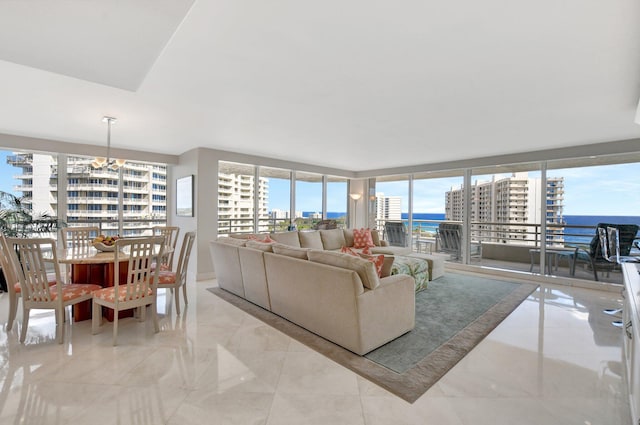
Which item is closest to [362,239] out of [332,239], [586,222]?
[332,239]

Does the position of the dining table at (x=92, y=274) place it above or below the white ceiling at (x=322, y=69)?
below

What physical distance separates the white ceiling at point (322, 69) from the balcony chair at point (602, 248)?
1448 mm

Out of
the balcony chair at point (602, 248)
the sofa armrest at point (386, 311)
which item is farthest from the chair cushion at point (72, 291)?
the balcony chair at point (602, 248)

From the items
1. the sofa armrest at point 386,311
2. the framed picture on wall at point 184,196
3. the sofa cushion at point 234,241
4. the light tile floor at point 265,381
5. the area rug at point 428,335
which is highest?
the framed picture on wall at point 184,196

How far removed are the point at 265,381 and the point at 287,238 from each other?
3644mm

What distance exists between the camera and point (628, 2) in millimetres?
1630

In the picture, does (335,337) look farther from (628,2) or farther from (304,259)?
(628,2)

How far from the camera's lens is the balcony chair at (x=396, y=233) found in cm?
783

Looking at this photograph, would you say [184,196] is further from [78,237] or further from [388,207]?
[388,207]

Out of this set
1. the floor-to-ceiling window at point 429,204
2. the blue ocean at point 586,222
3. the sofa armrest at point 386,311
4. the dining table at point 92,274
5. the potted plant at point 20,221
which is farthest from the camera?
the floor-to-ceiling window at point 429,204

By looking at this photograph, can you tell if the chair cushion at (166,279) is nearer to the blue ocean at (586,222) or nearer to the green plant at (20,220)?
the green plant at (20,220)

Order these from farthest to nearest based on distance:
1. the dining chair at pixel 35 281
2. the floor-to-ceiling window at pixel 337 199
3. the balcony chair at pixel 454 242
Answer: the floor-to-ceiling window at pixel 337 199, the balcony chair at pixel 454 242, the dining chair at pixel 35 281

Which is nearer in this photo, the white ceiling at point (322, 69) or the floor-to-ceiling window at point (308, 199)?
the white ceiling at point (322, 69)

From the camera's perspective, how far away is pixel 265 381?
219cm
